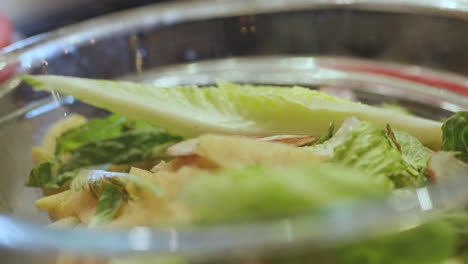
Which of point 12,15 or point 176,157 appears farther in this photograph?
point 12,15

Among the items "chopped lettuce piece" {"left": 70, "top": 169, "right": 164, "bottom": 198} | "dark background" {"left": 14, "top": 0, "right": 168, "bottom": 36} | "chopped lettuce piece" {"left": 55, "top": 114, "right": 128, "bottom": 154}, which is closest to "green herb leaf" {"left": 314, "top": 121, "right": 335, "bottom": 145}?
"chopped lettuce piece" {"left": 70, "top": 169, "right": 164, "bottom": 198}

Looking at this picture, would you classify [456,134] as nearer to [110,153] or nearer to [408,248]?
[408,248]

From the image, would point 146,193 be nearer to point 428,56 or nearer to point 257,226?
point 257,226

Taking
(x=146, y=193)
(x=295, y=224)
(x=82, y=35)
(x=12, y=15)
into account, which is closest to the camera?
(x=295, y=224)

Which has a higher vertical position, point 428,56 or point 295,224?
point 428,56

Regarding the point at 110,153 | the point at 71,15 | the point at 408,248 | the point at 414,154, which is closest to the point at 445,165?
the point at 414,154

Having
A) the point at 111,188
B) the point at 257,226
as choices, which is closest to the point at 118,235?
the point at 257,226
